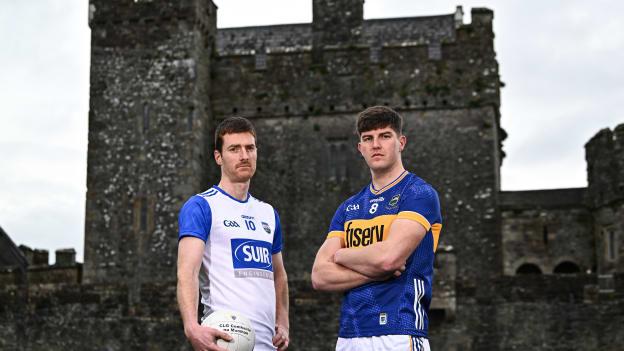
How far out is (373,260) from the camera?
20.5ft

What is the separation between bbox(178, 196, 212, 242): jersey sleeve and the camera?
6.60 metres

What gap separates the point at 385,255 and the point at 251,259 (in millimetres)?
1099

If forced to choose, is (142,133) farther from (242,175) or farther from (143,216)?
(242,175)

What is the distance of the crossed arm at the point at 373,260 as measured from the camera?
6.19 m

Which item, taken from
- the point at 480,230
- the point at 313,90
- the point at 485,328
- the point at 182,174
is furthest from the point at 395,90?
the point at 485,328

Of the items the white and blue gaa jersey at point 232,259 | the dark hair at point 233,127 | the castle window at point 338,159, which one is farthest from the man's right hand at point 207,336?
the castle window at point 338,159

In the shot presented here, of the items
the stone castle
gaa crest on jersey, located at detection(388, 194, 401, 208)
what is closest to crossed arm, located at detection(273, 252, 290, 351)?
gaa crest on jersey, located at detection(388, 194, 401, 208)

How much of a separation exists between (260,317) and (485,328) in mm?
14468

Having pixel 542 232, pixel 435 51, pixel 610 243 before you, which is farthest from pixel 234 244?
pixel 542 232

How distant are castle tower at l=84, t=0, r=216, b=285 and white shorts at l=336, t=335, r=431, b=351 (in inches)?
871

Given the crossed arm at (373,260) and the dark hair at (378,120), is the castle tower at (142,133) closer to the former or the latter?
the crossed arm at (373,260)

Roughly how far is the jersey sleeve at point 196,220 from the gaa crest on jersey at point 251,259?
0.78 feet

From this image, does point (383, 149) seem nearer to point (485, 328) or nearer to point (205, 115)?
point (485, 328)

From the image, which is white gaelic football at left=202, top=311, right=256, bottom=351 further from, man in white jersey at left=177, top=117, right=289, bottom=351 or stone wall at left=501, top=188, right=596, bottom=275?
stone wall at left=501, top=188, right=596, bottom=275
